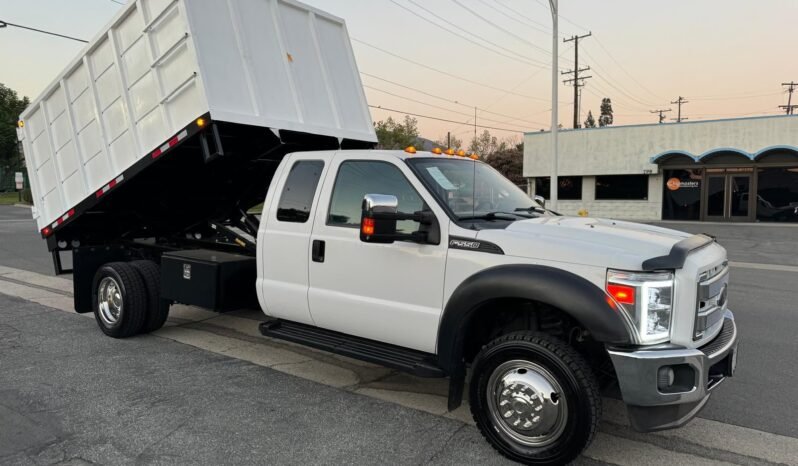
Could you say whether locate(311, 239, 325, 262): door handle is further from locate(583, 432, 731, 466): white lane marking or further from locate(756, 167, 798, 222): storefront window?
locate(756, 167, 798, 222): storefront window

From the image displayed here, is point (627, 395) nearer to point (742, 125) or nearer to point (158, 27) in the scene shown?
point (158, 27)

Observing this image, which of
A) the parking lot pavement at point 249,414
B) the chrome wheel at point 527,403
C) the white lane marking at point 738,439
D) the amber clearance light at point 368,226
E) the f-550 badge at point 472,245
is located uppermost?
the amber clearance light at point 368,226

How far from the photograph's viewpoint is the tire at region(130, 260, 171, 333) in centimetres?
607

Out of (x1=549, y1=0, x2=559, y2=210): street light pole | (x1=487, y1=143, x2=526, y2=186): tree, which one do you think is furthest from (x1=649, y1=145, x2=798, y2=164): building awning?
(x1=487, y1=143, x2=526, y2=186): tree

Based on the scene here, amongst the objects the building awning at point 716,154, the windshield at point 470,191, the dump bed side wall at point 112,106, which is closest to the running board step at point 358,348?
the windshield at point 470,191

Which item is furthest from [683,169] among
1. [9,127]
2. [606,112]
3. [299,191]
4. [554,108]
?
[606,112]

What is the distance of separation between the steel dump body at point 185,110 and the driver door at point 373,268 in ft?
4.73

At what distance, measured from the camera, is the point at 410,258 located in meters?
3.89

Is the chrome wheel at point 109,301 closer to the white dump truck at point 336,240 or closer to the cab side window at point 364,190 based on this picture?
the white dump truck at point 336,240

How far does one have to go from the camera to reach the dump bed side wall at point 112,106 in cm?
533

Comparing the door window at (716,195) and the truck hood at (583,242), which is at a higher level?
the truck hood at (583,242)

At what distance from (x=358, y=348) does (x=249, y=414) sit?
92cm

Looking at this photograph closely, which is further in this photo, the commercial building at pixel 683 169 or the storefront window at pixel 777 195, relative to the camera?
the commercial building at pixel 683 169

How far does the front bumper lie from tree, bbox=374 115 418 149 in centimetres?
6199
